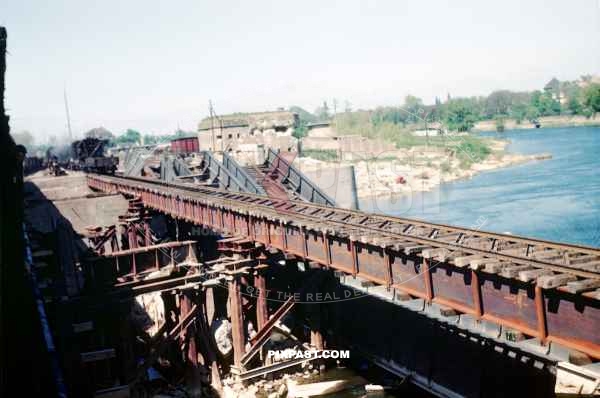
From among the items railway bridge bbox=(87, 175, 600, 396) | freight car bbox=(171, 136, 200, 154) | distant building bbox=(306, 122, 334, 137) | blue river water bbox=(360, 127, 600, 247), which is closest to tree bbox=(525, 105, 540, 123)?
blue river water bbox=(360, 127, 600, 247)

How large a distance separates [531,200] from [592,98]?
1590 inches

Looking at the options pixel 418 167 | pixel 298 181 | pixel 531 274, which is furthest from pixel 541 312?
pixel 418 167

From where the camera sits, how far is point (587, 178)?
37.5 metres

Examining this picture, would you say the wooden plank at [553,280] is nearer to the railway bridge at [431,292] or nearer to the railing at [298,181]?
the railway bridge at [431,292]

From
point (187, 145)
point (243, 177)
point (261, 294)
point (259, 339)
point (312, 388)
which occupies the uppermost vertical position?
point (187, 145)

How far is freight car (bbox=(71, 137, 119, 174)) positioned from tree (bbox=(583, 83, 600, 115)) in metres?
55.8

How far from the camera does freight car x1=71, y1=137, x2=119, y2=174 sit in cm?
3619

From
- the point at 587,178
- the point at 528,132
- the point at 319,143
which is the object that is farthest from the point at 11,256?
the point at 528,132

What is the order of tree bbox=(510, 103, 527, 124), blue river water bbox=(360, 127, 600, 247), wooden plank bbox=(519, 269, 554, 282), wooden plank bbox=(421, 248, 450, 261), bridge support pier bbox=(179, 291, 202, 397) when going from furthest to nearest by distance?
tree bbox=(510, 103, 527, 124) → blue river water bbox=(360, 127, 600, 247) → bridge support pier bbox=(179, 291, 202, 397) → wooden plank bbox=(421, 248, 450, 261) → wooden plank bbox=(519, 269, 554, 282)

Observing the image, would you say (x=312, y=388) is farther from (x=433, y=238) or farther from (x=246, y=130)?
(x=246, y=130)

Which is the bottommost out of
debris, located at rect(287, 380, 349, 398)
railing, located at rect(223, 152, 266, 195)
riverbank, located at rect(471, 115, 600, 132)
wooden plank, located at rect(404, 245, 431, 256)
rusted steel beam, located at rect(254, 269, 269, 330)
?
debris, located at rect(287, 380, 349, 398)

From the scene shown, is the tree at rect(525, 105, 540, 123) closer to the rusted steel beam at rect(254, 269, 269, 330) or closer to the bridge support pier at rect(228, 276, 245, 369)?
the rusted steel beam at rect(254, 269, 269, 330)

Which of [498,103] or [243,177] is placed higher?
[498,103]

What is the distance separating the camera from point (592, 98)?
65625 mm
